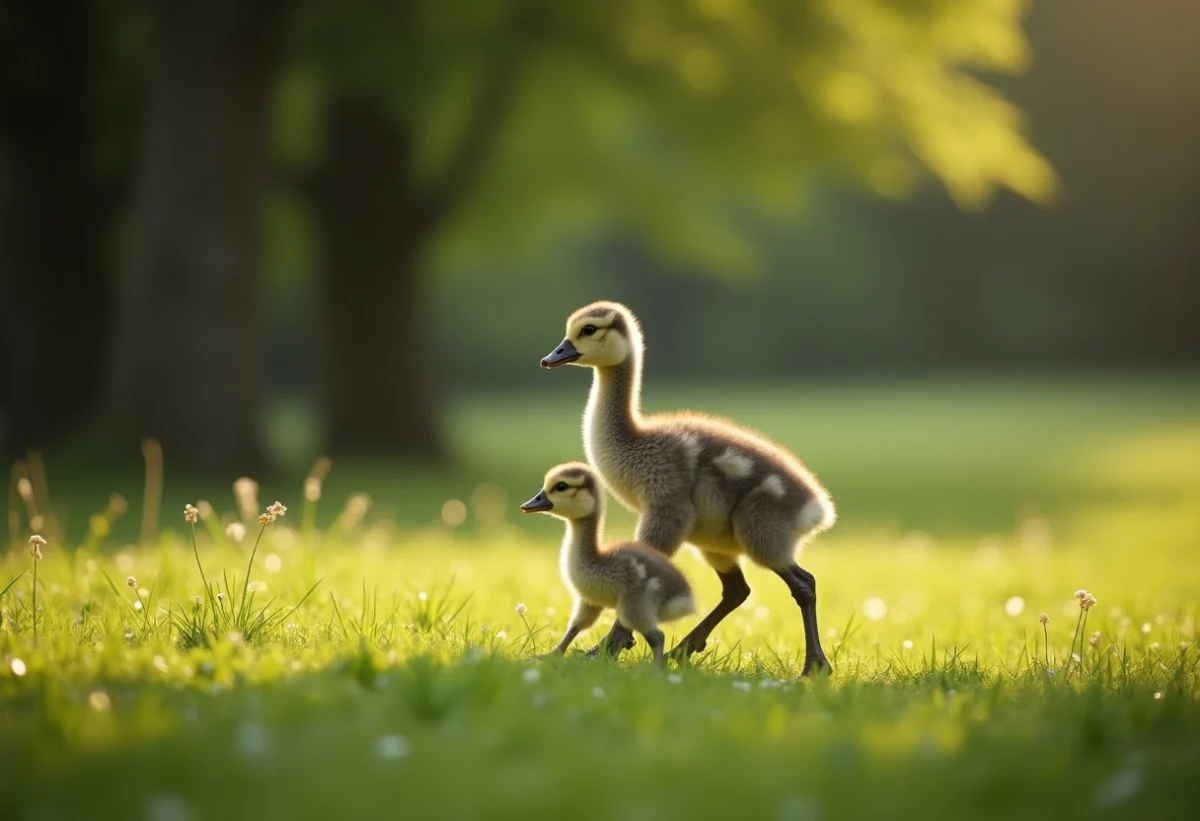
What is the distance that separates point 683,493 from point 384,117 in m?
17.4

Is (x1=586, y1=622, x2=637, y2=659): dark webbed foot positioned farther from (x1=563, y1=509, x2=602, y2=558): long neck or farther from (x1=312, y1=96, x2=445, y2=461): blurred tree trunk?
(x1=312, y1=96, x2=445, y2=461): blurred tree trunk

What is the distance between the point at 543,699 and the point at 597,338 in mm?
2051

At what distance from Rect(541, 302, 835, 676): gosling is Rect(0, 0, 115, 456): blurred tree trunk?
666 inches

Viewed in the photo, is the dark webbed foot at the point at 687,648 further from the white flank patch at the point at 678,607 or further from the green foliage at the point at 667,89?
the green foliage at the point at 667,89

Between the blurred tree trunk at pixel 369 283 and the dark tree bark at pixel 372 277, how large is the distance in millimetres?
18

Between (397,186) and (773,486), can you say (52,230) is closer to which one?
(397,186)

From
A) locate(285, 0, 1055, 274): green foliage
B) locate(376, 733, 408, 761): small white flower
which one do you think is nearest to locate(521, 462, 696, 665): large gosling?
locate(376, 733, 408, 761): small white flower

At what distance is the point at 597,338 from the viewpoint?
242 inches

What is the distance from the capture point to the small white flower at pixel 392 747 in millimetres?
4035

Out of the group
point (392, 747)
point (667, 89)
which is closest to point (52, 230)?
point (667, 89)

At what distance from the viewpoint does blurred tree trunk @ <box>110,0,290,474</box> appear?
645 inches

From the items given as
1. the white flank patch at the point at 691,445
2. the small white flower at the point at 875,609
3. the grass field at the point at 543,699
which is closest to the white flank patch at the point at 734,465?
the white flank patch at the point at 691,445

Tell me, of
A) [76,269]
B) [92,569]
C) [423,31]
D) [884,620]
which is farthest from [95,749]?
[76,269]

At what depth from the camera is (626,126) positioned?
29109 millimetres
